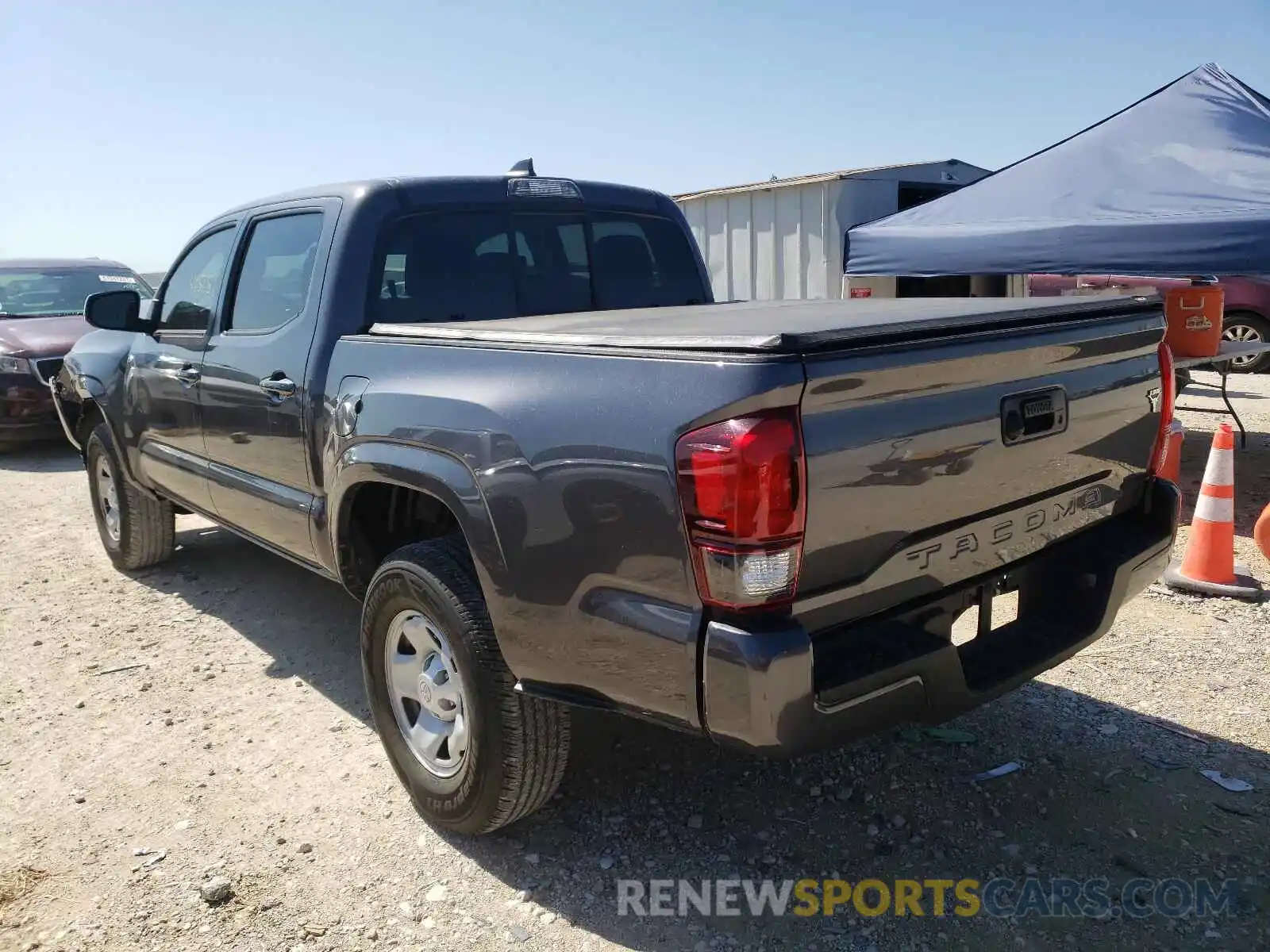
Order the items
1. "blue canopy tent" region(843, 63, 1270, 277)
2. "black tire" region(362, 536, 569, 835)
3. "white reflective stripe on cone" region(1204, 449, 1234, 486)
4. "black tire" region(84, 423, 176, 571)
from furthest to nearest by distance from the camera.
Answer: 1. "blue canopy tent" region(843, 63, 1270, 277)
2. "black tire" region(84, 423, 176, 571)
3. "white reflective stripe on cone" region(1204, 449, 1234, 486)
4. "black tire" region(362, 536, 569, 835)

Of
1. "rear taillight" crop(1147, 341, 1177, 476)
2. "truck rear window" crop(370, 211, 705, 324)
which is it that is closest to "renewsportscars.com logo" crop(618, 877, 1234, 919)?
"rear taillight" crop(1147, 341, 1177, 476)

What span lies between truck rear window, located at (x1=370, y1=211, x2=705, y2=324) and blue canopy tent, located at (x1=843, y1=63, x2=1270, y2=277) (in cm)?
393

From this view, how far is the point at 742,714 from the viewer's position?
2.00 meters

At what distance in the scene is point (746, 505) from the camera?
6.40 feet

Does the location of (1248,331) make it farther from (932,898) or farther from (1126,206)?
(932,898)

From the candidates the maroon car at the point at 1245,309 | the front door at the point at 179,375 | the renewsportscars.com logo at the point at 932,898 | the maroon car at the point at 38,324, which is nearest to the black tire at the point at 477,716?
the renewsportscars.com logo at the point at 932,898

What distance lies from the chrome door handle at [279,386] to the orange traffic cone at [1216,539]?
4029 millimetres

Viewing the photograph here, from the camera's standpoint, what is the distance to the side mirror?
4492 mm

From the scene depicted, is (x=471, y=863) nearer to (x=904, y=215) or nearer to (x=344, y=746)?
(x=344, y=746)

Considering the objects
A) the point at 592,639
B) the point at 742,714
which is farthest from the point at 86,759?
the point at 742,714

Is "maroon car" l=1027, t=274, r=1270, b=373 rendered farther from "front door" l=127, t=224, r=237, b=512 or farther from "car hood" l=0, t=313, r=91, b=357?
"car hood" l=0, t=313, r=91, b=357

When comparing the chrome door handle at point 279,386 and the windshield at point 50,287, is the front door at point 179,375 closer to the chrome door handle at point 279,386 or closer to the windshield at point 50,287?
the chrome door handle at point 279,386

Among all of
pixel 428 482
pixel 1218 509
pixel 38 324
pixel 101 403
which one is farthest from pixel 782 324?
pixel 38 324

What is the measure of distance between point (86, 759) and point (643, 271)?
2.82 metres
